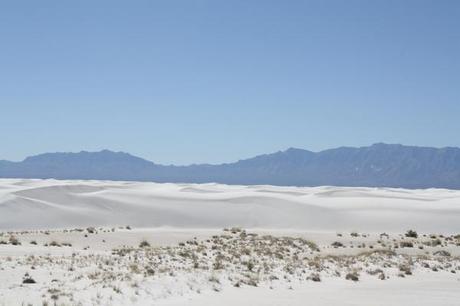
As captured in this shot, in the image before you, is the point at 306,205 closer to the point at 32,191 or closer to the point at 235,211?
the point at 235,211

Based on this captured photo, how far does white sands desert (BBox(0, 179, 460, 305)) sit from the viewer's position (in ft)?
41.0

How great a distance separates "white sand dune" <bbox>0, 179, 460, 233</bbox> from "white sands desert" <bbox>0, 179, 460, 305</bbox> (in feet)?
0.25

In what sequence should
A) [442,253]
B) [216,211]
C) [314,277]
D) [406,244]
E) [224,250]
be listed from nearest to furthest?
[314,277] → [224,250] → [442,253] → [406,244] → [216,211]

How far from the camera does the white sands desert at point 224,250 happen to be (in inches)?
492

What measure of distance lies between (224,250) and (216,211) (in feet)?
68.3

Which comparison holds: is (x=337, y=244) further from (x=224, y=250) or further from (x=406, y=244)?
(x=224, y=250)

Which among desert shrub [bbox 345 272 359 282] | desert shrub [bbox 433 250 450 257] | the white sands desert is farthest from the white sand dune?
desert shrub [bbox 345 272 359 282]

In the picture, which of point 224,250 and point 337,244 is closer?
point 224,250

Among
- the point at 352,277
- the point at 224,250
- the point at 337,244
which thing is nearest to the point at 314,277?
the point at 352,277

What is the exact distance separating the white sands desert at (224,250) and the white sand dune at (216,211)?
77 millimetres

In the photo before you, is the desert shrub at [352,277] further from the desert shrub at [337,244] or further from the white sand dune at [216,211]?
the white sand dune at [216,211]

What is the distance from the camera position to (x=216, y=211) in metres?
43.4

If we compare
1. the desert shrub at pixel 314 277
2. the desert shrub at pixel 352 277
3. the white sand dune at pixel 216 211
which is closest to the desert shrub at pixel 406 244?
the white sand dune at pixel 216 211

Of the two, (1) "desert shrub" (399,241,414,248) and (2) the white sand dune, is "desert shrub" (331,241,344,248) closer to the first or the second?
(1) "desert shrub" (399,241,414,248)
